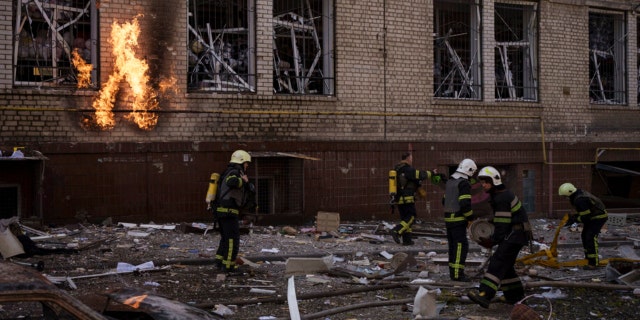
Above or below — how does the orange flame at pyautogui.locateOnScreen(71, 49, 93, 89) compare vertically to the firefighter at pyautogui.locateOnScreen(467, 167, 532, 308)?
above

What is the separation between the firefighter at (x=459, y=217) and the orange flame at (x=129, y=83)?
629cm

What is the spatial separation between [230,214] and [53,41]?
550cm

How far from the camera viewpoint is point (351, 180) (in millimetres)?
15719

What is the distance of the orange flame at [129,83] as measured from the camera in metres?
13.5

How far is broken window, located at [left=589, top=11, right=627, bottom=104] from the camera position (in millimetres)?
19688

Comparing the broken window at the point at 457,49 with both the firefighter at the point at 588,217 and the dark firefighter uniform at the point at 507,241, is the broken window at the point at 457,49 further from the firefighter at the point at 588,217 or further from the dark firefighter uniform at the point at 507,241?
the dark firefighter uniform at the point at 507,241

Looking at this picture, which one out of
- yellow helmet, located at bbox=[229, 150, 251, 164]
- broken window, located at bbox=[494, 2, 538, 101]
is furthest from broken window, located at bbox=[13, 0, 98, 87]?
broken window, located at bbox=[494, 2, 538, 101]

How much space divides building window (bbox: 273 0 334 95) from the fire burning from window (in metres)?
2.93

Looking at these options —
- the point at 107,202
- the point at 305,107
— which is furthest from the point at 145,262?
the point at 305,107

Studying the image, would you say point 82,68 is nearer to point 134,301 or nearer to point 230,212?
point 230,212

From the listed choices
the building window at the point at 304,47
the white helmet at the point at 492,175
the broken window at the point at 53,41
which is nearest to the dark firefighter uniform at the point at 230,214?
the white helmet at the point at 492,175

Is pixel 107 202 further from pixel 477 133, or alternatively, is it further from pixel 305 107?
pixel 477 133

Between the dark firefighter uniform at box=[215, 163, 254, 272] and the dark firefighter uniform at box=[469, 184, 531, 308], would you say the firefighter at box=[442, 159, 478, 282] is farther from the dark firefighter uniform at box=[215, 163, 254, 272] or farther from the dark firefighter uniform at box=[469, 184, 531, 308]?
the dark firefighter uniform at box=[215, 163, 254, 272]

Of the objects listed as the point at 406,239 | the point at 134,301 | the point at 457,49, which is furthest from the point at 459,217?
the point at 457,49
